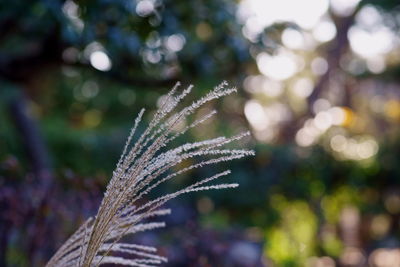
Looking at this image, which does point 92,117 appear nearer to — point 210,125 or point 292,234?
point 210,125

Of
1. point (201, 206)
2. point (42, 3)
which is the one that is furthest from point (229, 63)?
point (201, 206)

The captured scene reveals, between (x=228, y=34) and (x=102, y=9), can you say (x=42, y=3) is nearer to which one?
(x=102, y=9)

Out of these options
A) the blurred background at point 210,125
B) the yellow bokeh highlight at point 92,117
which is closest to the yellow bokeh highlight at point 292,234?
the blurred background at point 210,125

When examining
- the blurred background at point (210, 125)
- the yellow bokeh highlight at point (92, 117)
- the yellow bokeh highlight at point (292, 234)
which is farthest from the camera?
the yellow bokeh highlight at point (92, 117)

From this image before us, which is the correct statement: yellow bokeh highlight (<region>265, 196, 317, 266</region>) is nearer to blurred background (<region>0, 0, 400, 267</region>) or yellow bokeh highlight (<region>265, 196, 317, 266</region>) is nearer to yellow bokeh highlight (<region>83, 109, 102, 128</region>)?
blurred background (<region>0, 0, 400, 267</region>)

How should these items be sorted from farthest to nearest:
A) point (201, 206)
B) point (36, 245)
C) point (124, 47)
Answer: point (201, 206) → point (124, 47) → point (36, 245)

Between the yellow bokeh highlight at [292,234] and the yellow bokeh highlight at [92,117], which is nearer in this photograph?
the yellow bokeh highlight at [292,234]

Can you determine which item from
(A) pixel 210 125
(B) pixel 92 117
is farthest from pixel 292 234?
(B) pixel 92 117

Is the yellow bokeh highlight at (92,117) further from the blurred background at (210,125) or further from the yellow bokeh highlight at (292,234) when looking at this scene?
the yellow bokeh highlight at (292,234)
